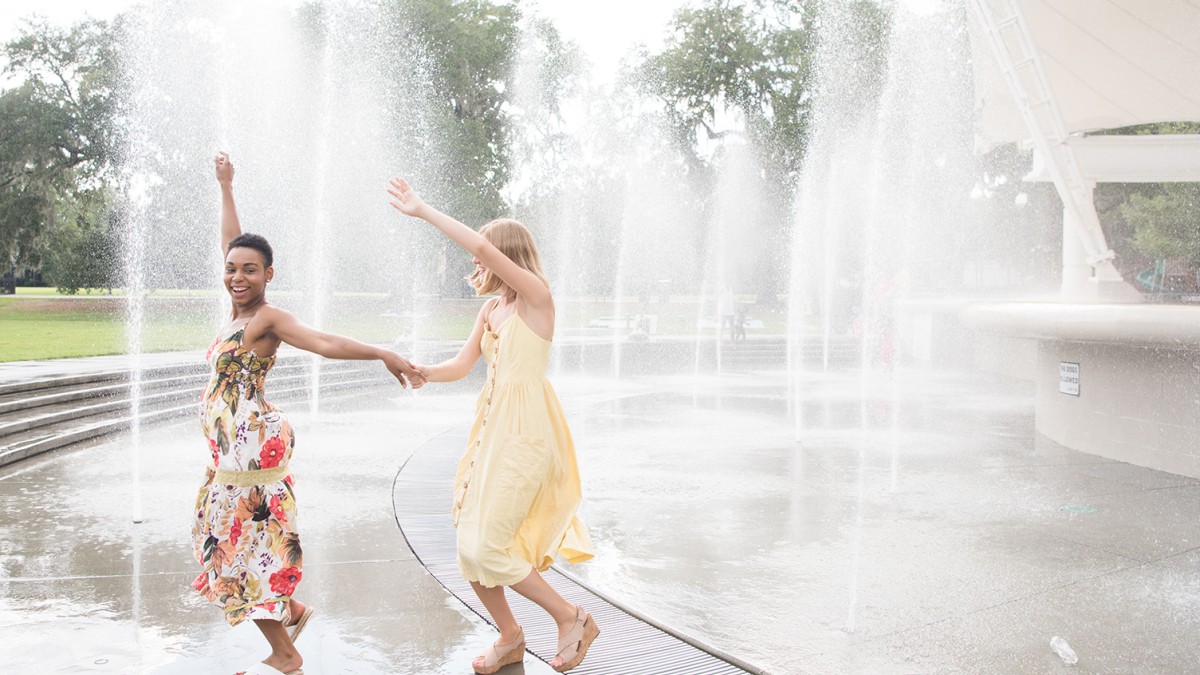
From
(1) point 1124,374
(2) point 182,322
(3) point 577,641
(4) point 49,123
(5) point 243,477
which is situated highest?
(4) point 49,123

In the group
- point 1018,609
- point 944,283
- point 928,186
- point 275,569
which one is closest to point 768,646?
point 1018,609

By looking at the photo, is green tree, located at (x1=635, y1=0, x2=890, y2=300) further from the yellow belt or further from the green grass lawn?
the yellow belt

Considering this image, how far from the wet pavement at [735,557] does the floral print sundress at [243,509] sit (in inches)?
14.6

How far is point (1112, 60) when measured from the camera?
1085 cm

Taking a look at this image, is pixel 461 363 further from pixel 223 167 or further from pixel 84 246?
pixel 84 246

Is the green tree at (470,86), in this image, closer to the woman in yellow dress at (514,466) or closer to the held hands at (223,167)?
the held hands at (223,167)

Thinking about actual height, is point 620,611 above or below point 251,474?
below

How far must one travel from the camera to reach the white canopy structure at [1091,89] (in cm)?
927

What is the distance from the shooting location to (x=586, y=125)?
116ft

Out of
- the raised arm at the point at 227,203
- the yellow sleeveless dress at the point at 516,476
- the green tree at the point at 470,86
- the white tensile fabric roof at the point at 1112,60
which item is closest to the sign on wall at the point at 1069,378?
the white tensile fabric roof at the point at 1112,60

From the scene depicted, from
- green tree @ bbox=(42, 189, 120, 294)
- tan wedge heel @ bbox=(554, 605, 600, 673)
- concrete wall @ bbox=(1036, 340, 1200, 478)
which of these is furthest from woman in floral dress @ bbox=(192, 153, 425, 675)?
green tree @ bbox=(42, 189, 120, 294)

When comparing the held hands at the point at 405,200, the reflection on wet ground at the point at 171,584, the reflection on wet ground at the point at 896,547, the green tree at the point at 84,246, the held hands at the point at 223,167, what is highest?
the green tree at the point at 84,246

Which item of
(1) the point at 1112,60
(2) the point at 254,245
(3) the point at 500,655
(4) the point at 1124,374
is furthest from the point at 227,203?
(1) the point at 1112,60

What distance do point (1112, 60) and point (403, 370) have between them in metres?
10.0
